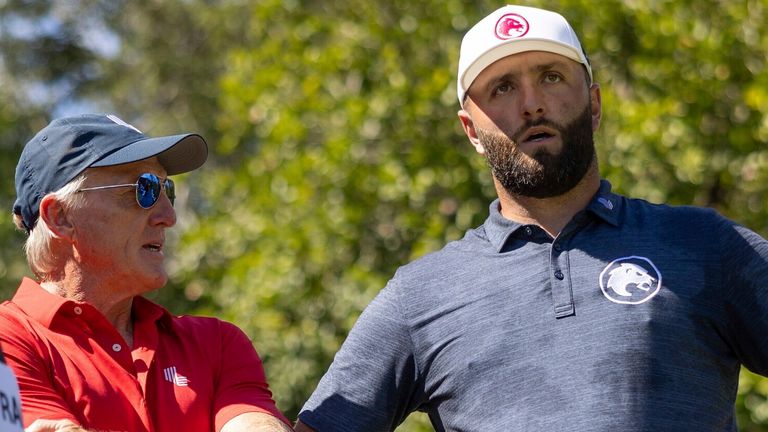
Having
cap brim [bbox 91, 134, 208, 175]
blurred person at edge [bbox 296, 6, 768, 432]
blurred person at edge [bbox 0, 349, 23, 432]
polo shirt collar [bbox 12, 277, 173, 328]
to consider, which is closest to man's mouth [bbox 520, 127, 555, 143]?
blurred person at edge [bbox 296, 6, 768, 432]

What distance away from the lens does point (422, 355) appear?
3.70m

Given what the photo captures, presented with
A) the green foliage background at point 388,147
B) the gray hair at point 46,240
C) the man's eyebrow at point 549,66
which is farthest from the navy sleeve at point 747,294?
the green foliage background at point 388,147

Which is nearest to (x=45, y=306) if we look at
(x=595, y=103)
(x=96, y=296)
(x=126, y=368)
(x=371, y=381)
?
(x=96, y=296)

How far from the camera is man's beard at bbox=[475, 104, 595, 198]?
3.79m

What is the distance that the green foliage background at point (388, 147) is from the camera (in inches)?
344

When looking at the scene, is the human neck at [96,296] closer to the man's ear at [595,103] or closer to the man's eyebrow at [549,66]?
the man's eyebrow at [549,66]

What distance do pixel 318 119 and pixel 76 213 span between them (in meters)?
6.17

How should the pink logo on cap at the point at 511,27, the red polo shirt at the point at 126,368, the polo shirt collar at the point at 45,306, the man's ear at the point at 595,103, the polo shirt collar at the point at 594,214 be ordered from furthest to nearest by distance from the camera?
1. the man's ear at the point at 595,103
2. the pink logo on cap at the point at 511,27
3. the polo shirt collar at the point at 594,214
4. the polo shirt collar at the point at 45,306
5. the red polo shirt at the point at 126,368

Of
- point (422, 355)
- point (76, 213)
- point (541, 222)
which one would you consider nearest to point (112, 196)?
point (76, 213)

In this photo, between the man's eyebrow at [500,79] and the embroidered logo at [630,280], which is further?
the man's eyebrow at [500,79]

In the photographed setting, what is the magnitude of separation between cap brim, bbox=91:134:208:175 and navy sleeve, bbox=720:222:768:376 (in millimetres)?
1626

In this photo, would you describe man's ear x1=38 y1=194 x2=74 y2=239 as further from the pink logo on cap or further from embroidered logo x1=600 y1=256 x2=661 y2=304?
embroidered logo x1=600 y1=256 x2=661 y2=304

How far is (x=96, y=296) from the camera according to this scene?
3.76 meters

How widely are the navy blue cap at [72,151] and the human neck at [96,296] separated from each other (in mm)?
217
